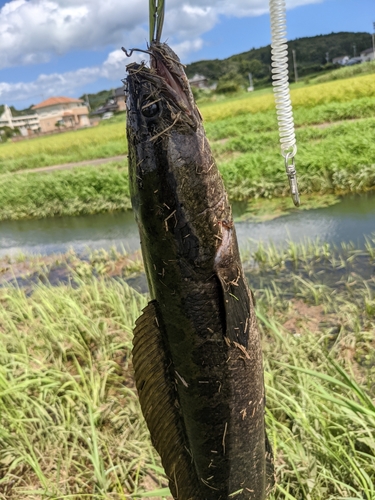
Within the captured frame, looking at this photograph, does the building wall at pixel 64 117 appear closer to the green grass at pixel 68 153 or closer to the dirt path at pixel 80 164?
the green grass at pixel 68 153

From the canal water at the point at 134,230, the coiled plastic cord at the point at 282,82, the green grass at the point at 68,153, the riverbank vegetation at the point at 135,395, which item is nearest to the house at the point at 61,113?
the green grass at the point at 68,153

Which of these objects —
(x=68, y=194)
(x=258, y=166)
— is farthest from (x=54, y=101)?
(x=258, y=166)

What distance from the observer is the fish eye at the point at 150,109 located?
0.99 metres

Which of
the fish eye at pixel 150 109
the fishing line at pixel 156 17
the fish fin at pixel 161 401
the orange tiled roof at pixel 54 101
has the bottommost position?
the fish fin at pixel 161 401

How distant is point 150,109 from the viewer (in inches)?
39.2

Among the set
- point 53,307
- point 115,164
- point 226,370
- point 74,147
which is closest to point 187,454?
point 226,370

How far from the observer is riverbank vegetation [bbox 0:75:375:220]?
335 inches

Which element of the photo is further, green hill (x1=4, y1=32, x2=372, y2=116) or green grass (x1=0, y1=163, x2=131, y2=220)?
green hill (x1=4, y1=32, x2=372, y2=116)

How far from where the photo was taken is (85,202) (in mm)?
12180

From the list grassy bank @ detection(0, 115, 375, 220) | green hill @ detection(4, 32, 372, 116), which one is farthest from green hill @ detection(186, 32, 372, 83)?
grassy bank @ detection(0, 115, 375, 220)

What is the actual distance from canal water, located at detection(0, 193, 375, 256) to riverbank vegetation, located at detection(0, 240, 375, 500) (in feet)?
5.56

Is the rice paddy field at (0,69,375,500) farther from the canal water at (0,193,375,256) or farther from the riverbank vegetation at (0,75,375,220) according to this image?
the riverbank vegetation at (0,75,375,220)

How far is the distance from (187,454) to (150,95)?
1.04m

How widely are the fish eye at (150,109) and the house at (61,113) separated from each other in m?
61.2
